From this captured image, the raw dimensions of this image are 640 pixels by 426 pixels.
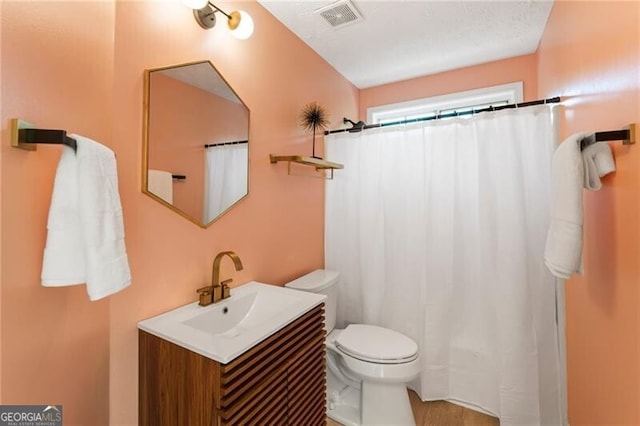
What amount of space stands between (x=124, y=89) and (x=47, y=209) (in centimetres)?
50

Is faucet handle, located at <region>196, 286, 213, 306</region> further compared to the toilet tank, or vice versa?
the toilet tank

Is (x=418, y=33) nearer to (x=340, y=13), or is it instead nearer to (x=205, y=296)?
(x=340, y=13)

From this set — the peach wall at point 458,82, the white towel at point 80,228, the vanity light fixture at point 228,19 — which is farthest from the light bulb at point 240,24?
the peach wall at point 458,82

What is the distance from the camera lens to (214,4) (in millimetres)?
1418

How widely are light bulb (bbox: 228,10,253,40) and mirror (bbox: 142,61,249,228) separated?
0.23 metres

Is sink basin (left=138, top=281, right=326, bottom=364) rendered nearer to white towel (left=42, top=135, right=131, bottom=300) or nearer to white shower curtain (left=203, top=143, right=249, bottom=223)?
white towel (left=42, top=135, right=131, bottom=300)

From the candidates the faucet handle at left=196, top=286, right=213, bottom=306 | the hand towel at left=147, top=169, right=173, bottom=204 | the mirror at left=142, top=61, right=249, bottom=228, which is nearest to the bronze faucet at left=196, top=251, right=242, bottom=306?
the faucet handle at left=196, top=286, right=213, bottom=306

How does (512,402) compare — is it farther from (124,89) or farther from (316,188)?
(124,89)

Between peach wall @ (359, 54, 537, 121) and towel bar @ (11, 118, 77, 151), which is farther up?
peach wall @ (359, 54, 537, 121)

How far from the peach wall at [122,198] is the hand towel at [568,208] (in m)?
1.38

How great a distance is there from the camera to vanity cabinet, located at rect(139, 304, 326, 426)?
901 mm

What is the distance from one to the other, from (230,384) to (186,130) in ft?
3.46

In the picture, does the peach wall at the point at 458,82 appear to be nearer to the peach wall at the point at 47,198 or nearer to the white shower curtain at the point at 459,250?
the white shower curtain at the point at 459,250

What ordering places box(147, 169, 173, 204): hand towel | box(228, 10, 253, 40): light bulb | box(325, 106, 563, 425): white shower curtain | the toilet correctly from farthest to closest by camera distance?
1. box(325, 106, 563, 425): white shower curtain
2. the toilet
3. box(228, 10, 253, 40): light bulb
4. box(147, 169, 173, 204): hand towel
